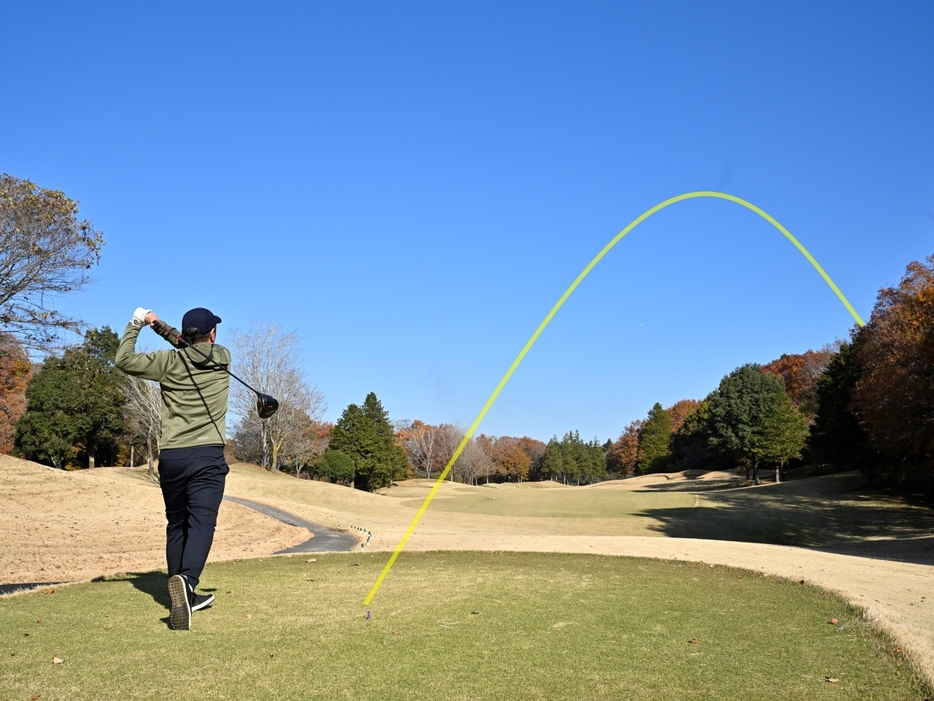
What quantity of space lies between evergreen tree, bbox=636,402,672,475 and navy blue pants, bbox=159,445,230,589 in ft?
350

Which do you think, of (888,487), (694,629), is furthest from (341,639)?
(888,487)

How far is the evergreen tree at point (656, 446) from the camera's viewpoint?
4313 inches

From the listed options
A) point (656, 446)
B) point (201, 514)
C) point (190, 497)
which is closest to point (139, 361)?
Result: point (190, 497)

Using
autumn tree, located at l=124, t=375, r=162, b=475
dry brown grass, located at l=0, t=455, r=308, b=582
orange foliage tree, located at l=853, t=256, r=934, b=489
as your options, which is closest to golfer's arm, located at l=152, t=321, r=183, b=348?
dry brown grass, located at l=0, t=455, r=308, b=582

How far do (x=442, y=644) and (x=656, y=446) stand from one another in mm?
112353

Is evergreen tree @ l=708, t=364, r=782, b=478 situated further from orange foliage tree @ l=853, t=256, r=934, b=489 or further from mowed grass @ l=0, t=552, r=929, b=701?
mowed grass @ l=0, t=552, r=929, b=701

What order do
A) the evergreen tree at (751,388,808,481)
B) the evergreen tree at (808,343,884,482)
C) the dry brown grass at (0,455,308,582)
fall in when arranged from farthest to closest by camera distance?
the evergreen tree at (751,388,808,481)
the evergreen tree at (808,343,884,482)
the dry brown grass at (0,455,308,582)

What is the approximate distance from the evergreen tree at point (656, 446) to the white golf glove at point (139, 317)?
351 ft

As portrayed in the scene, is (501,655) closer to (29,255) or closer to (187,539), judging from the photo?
(187,539)

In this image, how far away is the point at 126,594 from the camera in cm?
757

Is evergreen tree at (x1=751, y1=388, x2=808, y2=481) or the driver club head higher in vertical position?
evergreen tree at (x1=751, y1=388, x2=808, y2=481)

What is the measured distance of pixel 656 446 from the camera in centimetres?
11312

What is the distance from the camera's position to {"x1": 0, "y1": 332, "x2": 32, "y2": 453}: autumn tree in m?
25.2

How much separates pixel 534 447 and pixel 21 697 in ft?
502
